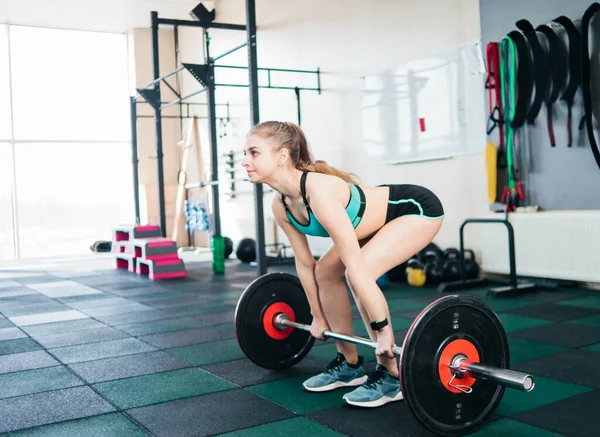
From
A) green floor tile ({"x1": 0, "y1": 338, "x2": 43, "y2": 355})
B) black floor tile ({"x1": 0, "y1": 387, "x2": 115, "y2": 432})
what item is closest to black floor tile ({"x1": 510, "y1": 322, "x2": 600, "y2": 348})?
black floor tile ({"x1": 0, "y1": 387, "x2": 115, "y2": 432})

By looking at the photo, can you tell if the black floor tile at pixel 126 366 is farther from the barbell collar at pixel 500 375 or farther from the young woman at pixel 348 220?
the barbell collar at pixel 500 375

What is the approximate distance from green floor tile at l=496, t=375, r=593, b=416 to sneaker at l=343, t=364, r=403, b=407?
33cm

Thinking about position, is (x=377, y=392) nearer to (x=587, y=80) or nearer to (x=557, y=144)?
(x=587, y=80)

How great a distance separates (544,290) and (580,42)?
1686 millimetres

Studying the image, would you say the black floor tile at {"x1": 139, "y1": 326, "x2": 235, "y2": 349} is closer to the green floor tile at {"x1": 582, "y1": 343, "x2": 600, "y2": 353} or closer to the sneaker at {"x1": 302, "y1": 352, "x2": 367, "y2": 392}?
the sneaker at {"x1": 302, "y1": 352, "x2": 367, "y2": 392}

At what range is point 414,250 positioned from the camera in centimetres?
203

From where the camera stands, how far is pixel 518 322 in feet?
10.8

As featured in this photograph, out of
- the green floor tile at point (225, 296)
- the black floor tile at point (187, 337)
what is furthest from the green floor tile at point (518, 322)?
the green floor tile at point (225, 296)

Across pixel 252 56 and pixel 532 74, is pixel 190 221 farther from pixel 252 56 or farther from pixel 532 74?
pixel 532 74

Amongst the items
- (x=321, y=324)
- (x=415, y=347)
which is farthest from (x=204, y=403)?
(x=415, y=347)

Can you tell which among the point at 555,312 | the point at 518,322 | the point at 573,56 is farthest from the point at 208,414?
the point at 573,56

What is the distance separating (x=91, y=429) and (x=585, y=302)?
3047 mm

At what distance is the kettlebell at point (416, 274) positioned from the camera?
4734 mm

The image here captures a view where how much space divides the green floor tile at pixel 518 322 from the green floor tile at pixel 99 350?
181 centimetres
